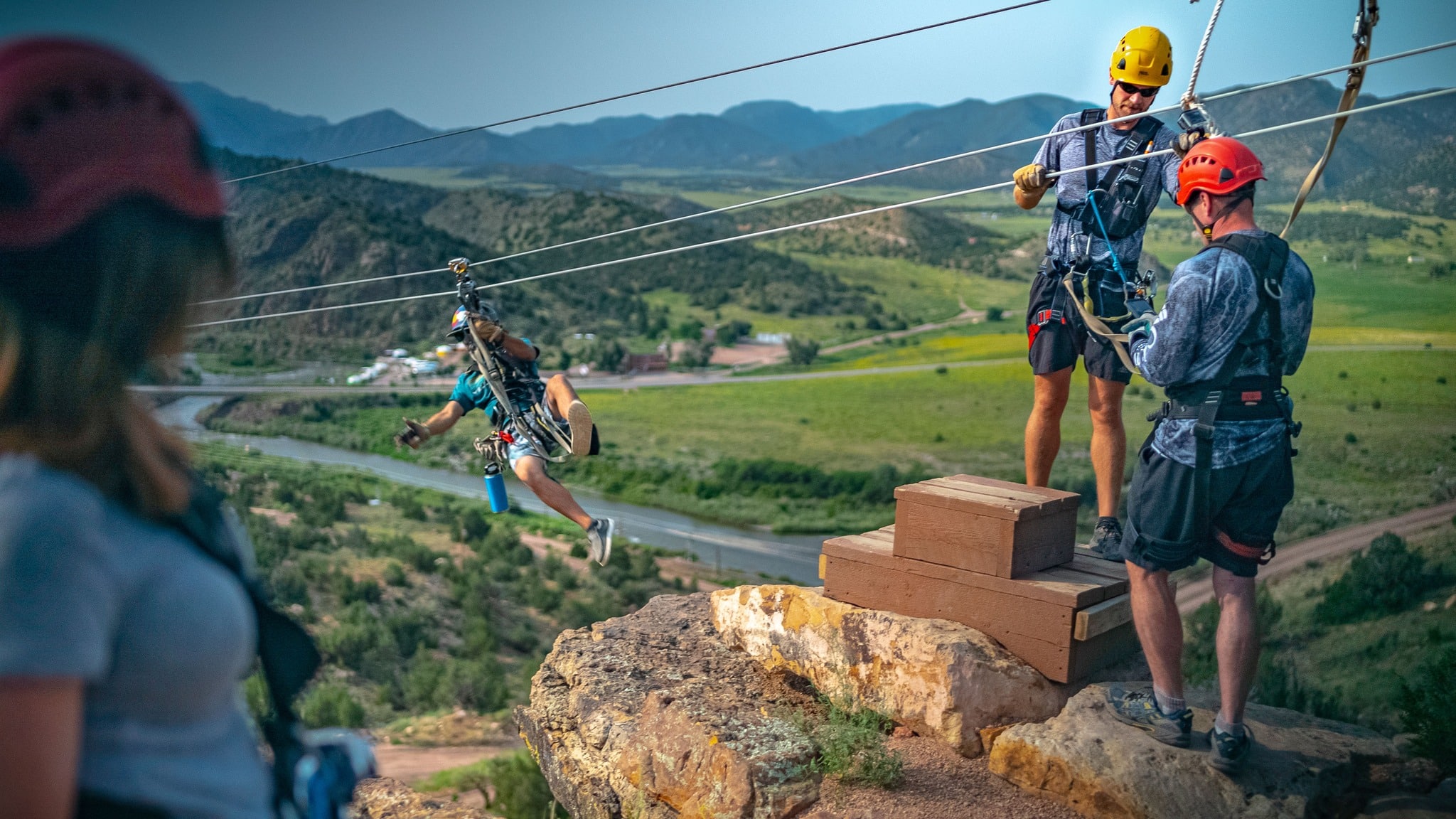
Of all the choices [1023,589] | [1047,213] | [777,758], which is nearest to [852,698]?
[777,758]

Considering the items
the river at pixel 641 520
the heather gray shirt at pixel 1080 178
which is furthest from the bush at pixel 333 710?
the heather gray shirt at pixel 1080 178

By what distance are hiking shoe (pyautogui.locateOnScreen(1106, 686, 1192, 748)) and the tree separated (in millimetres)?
54834

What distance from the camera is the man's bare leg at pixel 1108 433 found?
644 cm

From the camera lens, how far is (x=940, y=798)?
564cm

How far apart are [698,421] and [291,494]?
78.8 feet

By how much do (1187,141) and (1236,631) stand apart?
2.46 metres

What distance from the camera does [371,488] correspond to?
153 ft

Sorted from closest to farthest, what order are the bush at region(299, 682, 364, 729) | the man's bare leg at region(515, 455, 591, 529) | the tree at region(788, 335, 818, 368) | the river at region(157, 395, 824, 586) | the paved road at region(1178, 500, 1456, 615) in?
1. the man's bare leg at region(515, 455, 591, 529)
2. the paved road at region(1178, 500, 1456, 615)
3. the bush at region(299, 682, 364, 729)
4. the river at region(157, 395, 824, 586)
5. the tree at region(788, 335, 818, 368)

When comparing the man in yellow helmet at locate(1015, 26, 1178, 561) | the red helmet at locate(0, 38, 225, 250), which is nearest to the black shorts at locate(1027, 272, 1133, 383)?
the man in yellow helmet at locate(1015, 26, 1178, 561)

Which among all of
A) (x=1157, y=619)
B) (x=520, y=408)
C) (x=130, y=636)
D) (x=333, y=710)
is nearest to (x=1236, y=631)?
(x=1157, y=619)

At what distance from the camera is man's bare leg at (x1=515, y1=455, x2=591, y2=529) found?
6480mm

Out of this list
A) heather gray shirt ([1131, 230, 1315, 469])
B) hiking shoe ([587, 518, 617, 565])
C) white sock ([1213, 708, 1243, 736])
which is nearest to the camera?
heather gray shirt ([1131, 230, 1315, 469])

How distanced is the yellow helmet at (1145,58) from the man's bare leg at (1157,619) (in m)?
2.77

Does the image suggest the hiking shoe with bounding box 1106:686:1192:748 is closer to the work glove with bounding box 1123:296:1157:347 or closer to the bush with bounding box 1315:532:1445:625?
the work glove with bounding box 1123:296:1157:347
